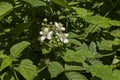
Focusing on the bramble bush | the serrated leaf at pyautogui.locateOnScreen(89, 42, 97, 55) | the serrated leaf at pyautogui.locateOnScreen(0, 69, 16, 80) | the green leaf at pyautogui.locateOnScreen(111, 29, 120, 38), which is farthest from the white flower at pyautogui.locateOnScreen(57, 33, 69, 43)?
the green leaf at pyautogui.locateOnScreen(111, 29, 120, 38)

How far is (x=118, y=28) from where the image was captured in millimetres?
2670

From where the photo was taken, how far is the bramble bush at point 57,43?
204 cm

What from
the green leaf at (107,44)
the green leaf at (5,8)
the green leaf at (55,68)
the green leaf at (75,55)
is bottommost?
the green leaf at (107,44)

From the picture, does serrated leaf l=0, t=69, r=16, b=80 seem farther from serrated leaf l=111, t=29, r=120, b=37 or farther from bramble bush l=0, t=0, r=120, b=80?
serrated leaf l=111, t=29, r=120, b=37

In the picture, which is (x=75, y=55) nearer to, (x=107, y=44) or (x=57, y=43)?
(x=57, y=43)

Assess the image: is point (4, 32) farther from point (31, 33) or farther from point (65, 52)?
point (65, 52)

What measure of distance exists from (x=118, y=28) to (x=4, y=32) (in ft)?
2.91

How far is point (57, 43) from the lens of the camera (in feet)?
7.07

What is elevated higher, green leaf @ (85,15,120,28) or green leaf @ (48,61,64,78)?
green leaf @ (85,15,120,28)

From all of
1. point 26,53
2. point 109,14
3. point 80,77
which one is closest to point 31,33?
point 26,53

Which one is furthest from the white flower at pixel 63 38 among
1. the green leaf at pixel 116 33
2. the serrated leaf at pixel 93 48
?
the green leaf at pixel 116 33

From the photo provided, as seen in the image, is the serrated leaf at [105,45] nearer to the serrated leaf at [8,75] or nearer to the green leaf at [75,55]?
the green leaf at [75,55]

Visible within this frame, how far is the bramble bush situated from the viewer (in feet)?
6.70

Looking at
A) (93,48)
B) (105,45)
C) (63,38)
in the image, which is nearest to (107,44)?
(105,45)
